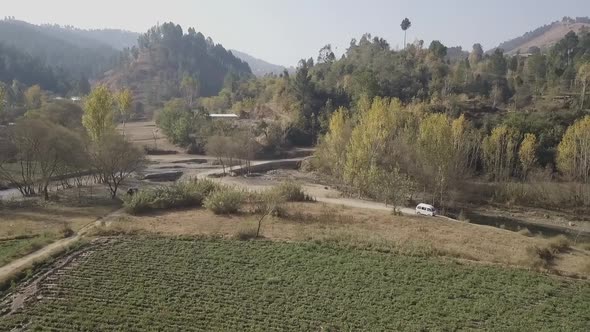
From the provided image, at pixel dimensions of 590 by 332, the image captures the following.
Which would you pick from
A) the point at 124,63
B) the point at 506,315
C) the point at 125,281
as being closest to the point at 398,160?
the point at 506,315

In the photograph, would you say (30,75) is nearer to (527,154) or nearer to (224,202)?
(224,202)

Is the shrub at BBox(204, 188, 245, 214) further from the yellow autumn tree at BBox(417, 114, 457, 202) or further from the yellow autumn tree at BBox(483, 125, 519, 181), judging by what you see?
the yellow autumn tree at BBox(483, 125, 519, 181)

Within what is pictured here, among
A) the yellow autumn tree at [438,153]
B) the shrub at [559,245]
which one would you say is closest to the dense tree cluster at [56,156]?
the yellow autumn tree at [438,153]

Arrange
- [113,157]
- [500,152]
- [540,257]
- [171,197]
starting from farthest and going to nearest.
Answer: [500,152] → [113,157] → [171,197] → [540,257]

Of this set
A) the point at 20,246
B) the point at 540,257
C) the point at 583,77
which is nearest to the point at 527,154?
the point at 540,257

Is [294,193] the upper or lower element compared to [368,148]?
lower

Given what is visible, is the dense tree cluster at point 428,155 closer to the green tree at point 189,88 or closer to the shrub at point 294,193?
the shrub at point 294,193
